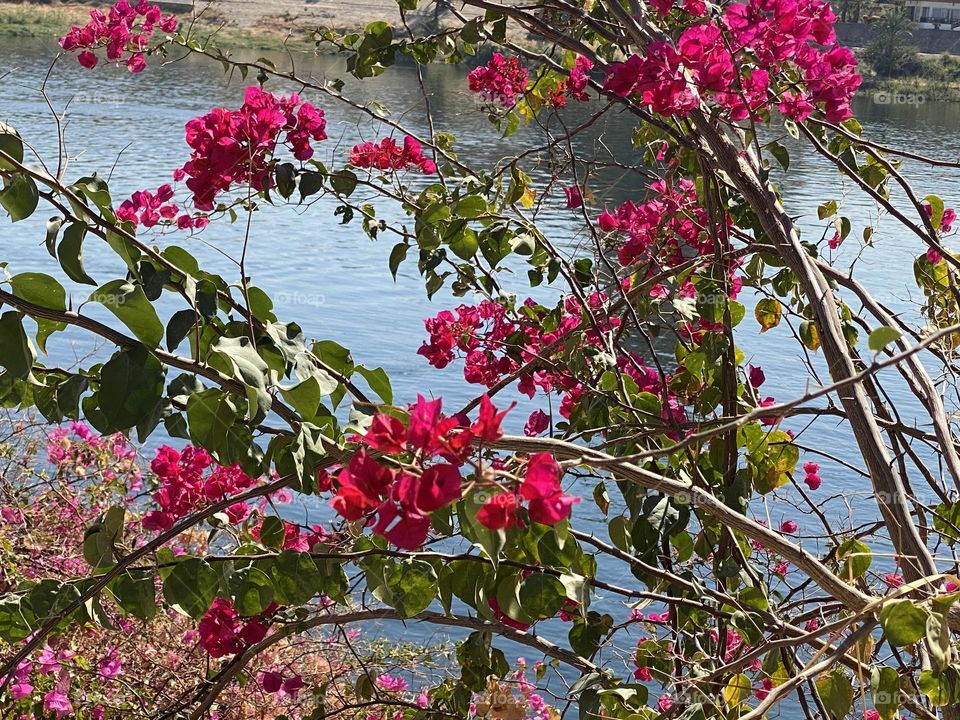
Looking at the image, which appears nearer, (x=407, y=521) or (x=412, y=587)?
(x=407, y=521)

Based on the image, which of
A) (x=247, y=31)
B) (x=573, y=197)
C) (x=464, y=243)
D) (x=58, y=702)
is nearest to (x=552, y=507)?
(x=464, y=243)

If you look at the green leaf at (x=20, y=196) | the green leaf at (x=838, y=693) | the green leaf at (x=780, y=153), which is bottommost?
the green leaf at (x=838, y=693)

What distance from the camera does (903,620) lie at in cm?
82

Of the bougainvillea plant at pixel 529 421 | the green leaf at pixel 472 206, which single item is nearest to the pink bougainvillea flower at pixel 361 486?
the bougainvillea plant at pixel 529 421

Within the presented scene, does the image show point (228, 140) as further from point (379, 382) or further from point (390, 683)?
point (390, 683)

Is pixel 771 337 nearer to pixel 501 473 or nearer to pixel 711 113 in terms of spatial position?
pixel 711 113

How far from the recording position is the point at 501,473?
0.71 m

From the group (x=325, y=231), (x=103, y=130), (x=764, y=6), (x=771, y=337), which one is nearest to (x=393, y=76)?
(x=103, y=130)

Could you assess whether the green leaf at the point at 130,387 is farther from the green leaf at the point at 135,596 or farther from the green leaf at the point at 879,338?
the green leaf at the point at 879,338

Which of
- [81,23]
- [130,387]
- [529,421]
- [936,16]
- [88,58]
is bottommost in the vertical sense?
[936,16]

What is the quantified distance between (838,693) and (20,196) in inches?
30.5

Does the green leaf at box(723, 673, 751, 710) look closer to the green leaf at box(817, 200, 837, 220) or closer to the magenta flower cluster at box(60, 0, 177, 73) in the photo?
the green leaf at box(817, 200, 837, 220)

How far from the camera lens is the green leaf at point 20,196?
857mm

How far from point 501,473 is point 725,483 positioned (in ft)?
2.82
